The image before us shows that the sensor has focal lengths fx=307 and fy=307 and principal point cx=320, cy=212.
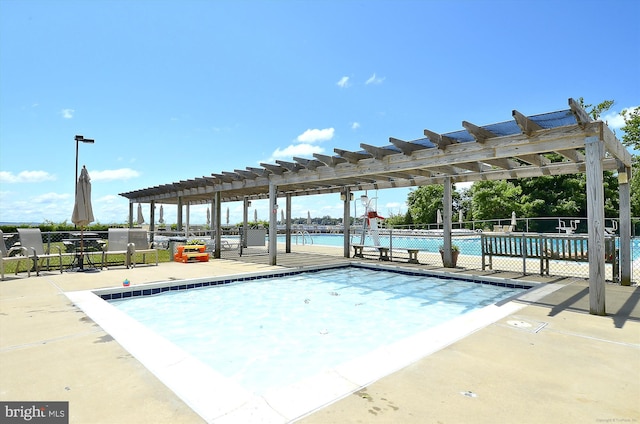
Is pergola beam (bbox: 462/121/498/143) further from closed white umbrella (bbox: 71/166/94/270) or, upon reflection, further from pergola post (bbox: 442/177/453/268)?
closed white umbrella (bbox: 71/166/94/270)

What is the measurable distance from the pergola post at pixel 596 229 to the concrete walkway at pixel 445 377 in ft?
1.08

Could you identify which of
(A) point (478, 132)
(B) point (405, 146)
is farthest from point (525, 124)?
(B) point (405, 146)

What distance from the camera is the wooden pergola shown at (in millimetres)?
4562

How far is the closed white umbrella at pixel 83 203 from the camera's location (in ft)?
26.1

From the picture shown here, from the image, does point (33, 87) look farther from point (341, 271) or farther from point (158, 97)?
point (341, 271)

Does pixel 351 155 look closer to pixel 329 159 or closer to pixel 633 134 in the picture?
pixel 329 159

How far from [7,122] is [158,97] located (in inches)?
231

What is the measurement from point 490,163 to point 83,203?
10.8 metres

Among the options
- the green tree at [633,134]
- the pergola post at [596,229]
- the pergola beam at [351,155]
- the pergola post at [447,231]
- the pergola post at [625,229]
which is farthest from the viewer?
the green tree at [633,134]

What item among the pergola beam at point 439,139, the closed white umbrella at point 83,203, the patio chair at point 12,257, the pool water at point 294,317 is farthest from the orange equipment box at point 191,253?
the pergola beam at point 439,139

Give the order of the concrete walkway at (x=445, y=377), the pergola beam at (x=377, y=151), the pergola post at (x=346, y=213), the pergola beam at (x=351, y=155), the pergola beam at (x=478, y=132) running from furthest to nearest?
the pergola post at (x=346, y=213) → the pergola beam at (x=351, y=155) → the pergola beam at (x=377, y=151) → the pergola beam at (x=478, y=132) → the concrete walkway at (x=445, y=377)

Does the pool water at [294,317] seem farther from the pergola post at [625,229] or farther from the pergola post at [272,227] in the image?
the pergola post at [625,229]

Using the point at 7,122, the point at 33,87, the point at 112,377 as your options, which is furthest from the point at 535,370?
the point at 7,122

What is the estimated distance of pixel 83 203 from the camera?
316 inches
